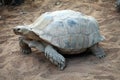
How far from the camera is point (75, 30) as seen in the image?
4836mm

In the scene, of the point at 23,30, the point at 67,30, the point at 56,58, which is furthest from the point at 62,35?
the point at 23,30

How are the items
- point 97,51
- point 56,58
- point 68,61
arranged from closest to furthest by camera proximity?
1. point 56,58
2. point 68,61
3. point 97,51

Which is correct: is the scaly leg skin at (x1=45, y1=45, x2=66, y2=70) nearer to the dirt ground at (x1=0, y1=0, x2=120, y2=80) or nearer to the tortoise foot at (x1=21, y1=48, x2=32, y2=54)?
the dirt ground at (x1=0, y1=0, x2=120, y2=80)

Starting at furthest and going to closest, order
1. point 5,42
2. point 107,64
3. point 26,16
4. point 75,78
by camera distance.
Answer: point 26,16, point 5,42, point 107,64, point 75,78

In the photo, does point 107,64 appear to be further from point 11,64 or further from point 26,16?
point 26,16

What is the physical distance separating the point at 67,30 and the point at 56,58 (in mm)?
465

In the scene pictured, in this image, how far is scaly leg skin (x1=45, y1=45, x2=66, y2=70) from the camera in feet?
15.5

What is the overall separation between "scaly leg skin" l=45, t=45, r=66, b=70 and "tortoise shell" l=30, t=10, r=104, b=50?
0.12 meters

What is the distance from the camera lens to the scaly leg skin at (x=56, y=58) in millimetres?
4727

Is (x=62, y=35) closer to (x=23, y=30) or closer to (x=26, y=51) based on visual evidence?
(x=23, y=30)

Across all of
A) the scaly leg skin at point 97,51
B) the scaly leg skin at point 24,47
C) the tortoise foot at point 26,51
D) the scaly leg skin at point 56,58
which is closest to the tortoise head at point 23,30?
the scaly leg skin at point 24,47

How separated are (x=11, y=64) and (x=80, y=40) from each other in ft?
3.91

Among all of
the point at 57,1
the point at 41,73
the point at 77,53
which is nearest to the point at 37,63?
the point at 41,73

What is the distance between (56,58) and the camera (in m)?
→ 4.72
